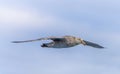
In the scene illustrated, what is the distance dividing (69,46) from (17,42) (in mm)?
12222

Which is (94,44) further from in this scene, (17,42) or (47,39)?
(17,42)

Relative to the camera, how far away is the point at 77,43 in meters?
94.9

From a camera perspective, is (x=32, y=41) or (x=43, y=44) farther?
(x=43, y=44)

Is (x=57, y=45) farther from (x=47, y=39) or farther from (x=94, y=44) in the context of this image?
(x=94, y=44)

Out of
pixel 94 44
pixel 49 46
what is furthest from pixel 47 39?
pixel 94 44

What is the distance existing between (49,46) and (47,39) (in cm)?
173

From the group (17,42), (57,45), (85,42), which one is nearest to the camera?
(17,42)

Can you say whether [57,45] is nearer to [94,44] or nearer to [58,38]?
[58,38]

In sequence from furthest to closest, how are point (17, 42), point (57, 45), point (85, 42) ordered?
point (85, 42), point (57, 45), point (17, 42)

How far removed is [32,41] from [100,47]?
25.8 m

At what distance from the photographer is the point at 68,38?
309 ft

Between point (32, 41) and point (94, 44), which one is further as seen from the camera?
point (94, 44)

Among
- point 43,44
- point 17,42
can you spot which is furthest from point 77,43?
point 17,42

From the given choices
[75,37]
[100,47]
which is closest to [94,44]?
[100,47]
